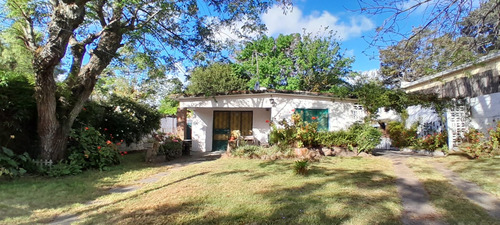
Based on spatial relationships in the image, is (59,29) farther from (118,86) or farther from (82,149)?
(118,86)

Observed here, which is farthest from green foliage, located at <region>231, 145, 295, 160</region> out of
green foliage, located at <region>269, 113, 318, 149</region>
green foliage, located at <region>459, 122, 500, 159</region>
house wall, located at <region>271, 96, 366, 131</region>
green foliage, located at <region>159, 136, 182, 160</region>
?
green foliage, located at <region>459, 122, 500, 159</region>

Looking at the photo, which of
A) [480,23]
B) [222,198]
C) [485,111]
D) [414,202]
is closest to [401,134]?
[485,111]

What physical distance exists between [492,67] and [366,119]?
4109 mm

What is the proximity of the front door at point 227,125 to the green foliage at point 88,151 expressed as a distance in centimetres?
A: 562

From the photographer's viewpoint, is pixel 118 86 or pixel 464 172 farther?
pixel 118 86

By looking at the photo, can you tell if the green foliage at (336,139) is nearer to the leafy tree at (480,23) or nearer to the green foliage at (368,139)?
the green foliage at (368,139)

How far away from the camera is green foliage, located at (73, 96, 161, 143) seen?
10656 mm

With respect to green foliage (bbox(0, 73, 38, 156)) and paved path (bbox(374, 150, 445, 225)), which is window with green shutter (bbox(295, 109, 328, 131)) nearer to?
paved path (bbox(374, 150, 445, 225))

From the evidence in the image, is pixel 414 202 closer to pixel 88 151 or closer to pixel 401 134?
pixel 88 151

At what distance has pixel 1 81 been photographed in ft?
18.4

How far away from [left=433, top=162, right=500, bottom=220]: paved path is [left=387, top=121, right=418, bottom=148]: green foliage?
6.67 meters

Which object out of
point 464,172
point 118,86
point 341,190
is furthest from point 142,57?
point 118,86

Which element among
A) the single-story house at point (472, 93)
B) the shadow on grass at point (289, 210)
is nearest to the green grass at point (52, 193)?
the shadow on grass at point (289, 210)

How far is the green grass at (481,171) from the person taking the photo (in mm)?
4814
